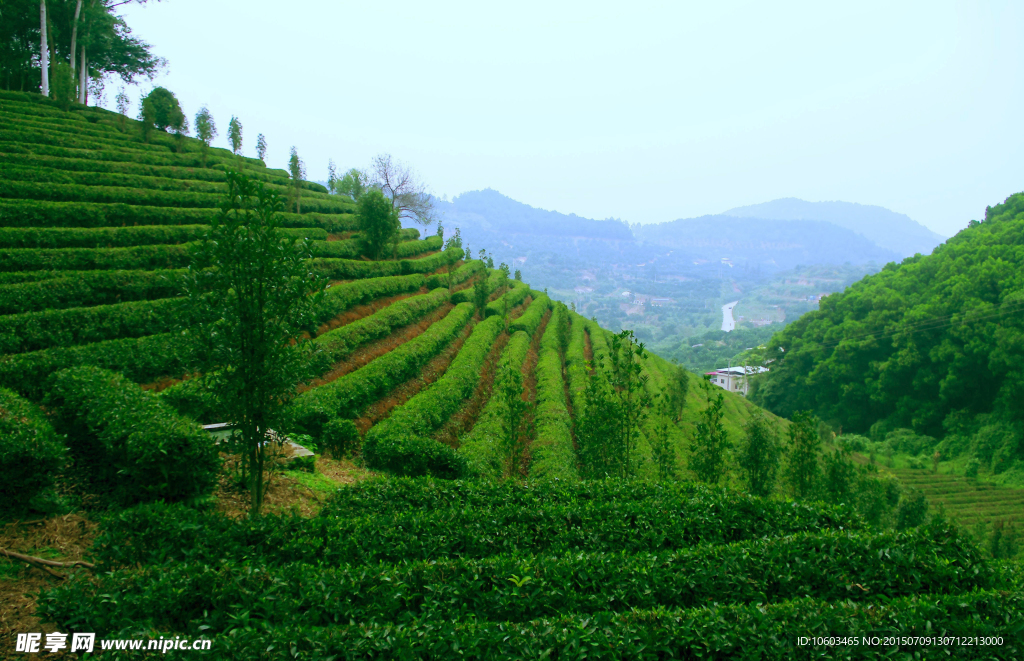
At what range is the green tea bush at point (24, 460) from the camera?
652cm

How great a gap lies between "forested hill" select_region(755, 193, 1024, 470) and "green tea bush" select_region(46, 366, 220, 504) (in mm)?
53202

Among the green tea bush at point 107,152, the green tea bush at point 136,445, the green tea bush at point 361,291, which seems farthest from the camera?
the green tea bush at point 107,152

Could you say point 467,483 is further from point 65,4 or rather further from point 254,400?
point 65,4

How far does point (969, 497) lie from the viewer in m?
32.2

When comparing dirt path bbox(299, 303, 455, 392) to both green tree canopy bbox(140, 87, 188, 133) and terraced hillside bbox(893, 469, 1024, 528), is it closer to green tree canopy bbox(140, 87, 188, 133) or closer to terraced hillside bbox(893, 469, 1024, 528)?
green tree canopy bbox(140, 87, 188, 133)

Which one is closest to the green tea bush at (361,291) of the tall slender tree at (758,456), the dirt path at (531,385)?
the dirt path at (531,385)

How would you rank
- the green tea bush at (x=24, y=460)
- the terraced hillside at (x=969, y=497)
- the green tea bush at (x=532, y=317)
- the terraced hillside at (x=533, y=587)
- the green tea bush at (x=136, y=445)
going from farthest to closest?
1. the green tea bush at (x=532, y=317)
2. the terraced hillside at (x=969, y=497)
3. the green tea bush at (x=136, y=445)
4. the green tea bush at (x=24, y=460)
5. the terraced hillside at (x=533, y=587)

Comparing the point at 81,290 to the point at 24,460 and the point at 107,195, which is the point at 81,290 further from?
the point at 24,460

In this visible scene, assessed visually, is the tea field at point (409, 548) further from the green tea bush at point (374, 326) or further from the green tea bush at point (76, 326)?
the green tea bush at point (374, 326)

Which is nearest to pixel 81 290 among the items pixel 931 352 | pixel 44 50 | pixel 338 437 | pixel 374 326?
pixel 374 326

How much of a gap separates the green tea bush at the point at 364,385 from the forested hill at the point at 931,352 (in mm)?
46387

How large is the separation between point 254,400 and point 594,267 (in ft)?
612

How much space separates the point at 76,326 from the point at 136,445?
859cm

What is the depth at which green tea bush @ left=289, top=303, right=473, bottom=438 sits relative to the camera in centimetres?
1230
